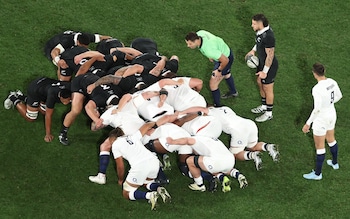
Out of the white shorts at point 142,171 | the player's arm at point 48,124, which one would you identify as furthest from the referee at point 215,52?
the player's arm at point 48,124

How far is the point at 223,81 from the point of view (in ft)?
47.6

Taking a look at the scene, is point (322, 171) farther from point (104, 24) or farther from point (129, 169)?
point (104, 24)

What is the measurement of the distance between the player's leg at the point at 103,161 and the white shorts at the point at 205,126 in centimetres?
149

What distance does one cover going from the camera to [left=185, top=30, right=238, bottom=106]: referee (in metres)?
12.5

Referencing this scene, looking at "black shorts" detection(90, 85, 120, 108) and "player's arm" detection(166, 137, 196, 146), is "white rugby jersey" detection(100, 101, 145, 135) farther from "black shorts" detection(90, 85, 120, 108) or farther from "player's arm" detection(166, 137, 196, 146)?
"player's arm" detection(166, 137, 196, 146)

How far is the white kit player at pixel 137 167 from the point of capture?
11.0 m

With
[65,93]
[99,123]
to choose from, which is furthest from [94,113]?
[65,93]

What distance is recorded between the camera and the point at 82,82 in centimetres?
1219

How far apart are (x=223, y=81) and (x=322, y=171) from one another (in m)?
3.36

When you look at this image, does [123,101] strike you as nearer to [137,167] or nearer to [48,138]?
[137,167]

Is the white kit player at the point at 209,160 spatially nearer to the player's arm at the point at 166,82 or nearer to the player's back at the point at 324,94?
the player's arm at the point at 166,82

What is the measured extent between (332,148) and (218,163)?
228 centimetres

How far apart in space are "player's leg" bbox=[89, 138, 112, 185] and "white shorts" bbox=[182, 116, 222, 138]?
1.49 meters

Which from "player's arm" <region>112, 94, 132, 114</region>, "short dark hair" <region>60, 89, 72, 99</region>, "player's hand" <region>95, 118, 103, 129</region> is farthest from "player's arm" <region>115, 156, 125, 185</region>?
"short dark hair" <region>60, 89, 72, 99</region>
